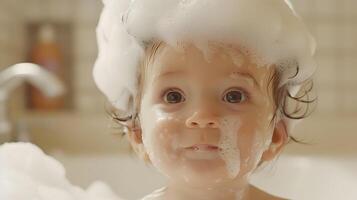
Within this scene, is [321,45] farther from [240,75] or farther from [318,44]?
[240,75]

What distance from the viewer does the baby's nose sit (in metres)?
0.73

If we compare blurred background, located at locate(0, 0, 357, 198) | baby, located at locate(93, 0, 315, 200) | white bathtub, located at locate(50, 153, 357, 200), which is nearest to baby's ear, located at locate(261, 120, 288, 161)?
baby, located at locate(93, 0, 315, 200)

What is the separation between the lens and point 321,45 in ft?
6.02

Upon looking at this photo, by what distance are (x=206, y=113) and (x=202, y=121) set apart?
13 mm

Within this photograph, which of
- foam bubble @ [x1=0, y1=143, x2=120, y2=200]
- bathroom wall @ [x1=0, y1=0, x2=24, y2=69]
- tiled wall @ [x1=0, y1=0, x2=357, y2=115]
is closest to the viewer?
foam bubble @ [x1=0, y1=143, x2=120, y2=200]

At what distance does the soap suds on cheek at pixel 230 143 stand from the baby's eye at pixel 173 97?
6cm

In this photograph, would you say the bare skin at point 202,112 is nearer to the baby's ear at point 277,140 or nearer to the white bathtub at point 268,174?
the baby's ear at point 277,140

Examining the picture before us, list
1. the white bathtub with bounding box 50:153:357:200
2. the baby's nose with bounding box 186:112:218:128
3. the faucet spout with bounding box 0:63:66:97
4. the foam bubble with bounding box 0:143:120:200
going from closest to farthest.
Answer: the baby's nose with bounding box 186:112:218:128
the foam bubble with bounding box 0:143:120:200
the faucet spout with bounding box 0:63:66:97
the white bathtub with bounding box 50:153:357:200

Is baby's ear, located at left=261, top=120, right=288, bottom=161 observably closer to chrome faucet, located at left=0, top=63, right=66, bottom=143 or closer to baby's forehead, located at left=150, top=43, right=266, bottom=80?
baby's forehead, located at left=150, top=43, right=266, bottom=80

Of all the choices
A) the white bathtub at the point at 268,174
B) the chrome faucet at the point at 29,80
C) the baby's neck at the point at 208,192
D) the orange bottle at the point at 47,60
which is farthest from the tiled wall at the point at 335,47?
the baby's neck at the point at 208,192

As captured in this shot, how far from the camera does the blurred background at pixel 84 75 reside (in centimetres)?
173

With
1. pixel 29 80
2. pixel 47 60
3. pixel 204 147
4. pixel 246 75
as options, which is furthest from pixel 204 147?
pixel 47 60

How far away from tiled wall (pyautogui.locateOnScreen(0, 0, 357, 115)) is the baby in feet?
3.25

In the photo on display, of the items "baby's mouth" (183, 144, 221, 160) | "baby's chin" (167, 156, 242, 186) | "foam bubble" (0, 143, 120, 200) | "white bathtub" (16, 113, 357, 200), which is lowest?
"white bathtub" (16, 113, 357, 200)
